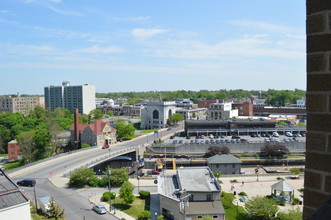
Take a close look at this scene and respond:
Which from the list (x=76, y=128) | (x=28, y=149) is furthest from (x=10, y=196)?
(x=76, y=128)

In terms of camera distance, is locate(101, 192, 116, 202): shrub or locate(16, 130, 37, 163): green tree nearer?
locate(101, 192, 116, 202): shrub

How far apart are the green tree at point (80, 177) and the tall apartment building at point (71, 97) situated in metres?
82.4

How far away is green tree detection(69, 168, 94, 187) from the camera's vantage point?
106ft

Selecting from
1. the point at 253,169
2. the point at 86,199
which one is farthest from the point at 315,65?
the point at 253,169

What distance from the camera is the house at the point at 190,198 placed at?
23.4 m

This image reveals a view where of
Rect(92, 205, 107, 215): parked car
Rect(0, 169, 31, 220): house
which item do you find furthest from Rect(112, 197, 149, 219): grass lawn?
Rect(0, 169, 31, 220): house

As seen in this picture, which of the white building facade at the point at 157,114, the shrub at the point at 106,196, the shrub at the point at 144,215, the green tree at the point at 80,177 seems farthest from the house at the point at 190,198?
the white building facade at the point at 157,114

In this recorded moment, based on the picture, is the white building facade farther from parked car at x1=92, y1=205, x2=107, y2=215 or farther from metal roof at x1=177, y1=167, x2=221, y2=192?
parked car at x1=92, y1=205, x2=107, y2=215

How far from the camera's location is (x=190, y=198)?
83.8 ft

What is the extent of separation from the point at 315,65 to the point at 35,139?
Answer: 2111 inches

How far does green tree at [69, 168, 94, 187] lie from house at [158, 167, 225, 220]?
29.7 feet

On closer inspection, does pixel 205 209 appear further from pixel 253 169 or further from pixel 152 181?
pixel 253 169

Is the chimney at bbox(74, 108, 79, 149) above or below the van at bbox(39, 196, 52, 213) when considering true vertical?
above

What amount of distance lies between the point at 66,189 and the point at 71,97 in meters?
90.4
